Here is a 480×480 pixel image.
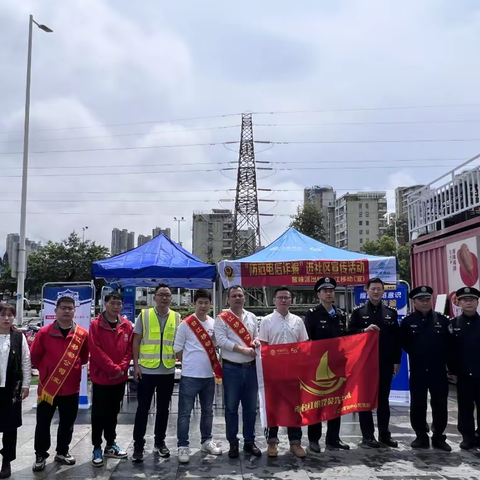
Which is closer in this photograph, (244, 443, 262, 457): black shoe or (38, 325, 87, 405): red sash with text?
(38, 325, 87, 405): red sash with text

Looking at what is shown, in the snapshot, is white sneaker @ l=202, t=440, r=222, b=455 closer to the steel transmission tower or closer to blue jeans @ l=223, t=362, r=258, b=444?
blue jeans @ l=223, t=362, r=258, b=444

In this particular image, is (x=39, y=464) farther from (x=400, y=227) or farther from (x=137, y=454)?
(x=400, y=227)

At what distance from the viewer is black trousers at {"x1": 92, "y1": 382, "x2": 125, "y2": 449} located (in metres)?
4.51

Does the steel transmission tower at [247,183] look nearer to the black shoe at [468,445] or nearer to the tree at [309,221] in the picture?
the tree at [309,221]

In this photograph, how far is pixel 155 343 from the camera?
4.69m

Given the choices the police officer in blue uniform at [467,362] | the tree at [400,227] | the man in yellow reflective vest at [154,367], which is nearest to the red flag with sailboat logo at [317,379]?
the police officer in blue uniform at [467,362]

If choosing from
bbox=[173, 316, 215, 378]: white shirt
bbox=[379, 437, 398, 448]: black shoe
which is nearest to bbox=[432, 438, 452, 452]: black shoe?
bbox=[379, 437, 398, 448]: black shoe

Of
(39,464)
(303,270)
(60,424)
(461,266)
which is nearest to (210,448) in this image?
(60,424)

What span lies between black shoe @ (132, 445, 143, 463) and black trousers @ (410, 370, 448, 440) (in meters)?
2.91

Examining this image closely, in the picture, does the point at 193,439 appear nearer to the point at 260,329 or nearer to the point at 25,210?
the point at 260,329

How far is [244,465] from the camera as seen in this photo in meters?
4.42

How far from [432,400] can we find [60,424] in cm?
385

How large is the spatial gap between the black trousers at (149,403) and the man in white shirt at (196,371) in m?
0.15

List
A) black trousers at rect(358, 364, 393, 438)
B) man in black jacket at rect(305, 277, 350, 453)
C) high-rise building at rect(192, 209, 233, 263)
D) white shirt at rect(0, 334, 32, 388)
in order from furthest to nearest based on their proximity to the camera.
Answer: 1. high-rise building at rect(192, 209, 233, 263)
2. black trousers at rect(358, 364, 393, 438)
3. man in black jacket at rect(305, 277, 350, 453)
4. white shirt at rect(0, 334, 32, 388)
